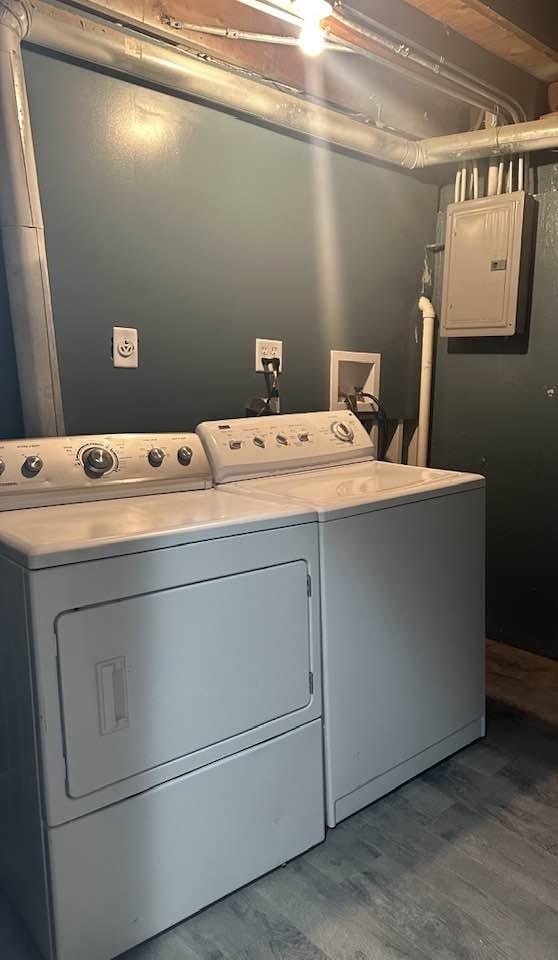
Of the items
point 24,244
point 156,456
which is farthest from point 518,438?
point 24,244

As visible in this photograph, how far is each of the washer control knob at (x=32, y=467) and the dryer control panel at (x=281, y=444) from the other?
513mm

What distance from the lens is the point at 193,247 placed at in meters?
2.17

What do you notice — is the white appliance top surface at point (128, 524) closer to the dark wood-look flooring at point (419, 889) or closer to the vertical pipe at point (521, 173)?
the dark wood-look flooring at point (419, 889)

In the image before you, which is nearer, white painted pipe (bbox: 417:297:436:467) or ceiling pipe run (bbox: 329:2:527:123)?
ceiling pipe run (bbox: 329:2:527:123)

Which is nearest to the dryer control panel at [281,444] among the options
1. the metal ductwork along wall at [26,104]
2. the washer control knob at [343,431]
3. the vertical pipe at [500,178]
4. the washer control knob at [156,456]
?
the washer control knob at [343,431]

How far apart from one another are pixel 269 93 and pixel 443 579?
5.37 feet

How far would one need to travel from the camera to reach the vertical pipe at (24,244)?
1640 mm

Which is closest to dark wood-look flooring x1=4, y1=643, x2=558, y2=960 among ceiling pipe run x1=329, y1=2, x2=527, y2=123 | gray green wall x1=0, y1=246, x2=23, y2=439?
gray green wall x1=0, y1=246, x2=23, y2=439

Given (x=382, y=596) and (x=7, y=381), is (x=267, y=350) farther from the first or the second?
(x=382, y=596)

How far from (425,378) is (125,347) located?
145 cm

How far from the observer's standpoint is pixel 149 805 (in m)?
1.37

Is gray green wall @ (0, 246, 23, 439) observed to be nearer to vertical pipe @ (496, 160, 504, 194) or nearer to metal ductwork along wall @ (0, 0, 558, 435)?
metal ductwork along wall @ (0, 0, 558, 435)

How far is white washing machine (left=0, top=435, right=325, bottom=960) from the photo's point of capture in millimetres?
1245

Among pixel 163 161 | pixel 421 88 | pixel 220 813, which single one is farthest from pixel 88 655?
pixel 421 88
